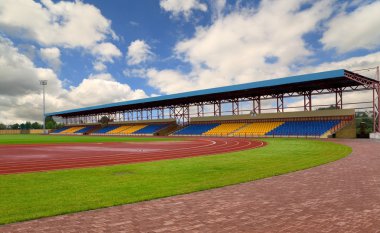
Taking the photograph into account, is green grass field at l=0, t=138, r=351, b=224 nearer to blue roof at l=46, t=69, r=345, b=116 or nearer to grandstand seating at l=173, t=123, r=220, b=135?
blue roof at l=46, t=69, r=345, b=116

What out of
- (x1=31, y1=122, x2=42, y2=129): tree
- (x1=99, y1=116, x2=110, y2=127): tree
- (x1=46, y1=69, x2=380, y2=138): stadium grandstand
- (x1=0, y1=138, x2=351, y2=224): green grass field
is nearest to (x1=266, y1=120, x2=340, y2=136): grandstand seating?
(x1=46, y1=69, x2=380, y2=138): stadium grandstand

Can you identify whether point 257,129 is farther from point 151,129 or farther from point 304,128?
point 151,129

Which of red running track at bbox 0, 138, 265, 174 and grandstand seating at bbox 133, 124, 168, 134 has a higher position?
grandstand seating at bbox 133, 124, 168, 134

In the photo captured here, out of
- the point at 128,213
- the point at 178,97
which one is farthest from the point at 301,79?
the point at 128,213

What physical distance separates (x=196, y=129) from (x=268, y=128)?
17.1 metres

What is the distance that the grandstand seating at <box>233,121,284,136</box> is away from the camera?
48500 millimetres

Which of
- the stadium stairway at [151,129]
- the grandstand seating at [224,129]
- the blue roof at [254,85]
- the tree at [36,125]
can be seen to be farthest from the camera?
the tree at [36,125]

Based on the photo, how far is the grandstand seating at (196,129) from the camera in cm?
5944

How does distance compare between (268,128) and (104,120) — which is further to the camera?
(104,120)

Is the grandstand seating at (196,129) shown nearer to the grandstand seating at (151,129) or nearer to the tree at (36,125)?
the grandstand seating at (151,129)

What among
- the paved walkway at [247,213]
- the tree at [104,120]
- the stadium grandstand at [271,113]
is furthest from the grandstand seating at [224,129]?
the tree at [104,120]

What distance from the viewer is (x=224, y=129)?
183 ft

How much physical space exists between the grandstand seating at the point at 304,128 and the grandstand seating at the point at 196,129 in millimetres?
15518

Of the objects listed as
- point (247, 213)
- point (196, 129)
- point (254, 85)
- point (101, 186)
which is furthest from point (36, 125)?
point (247, 213)
